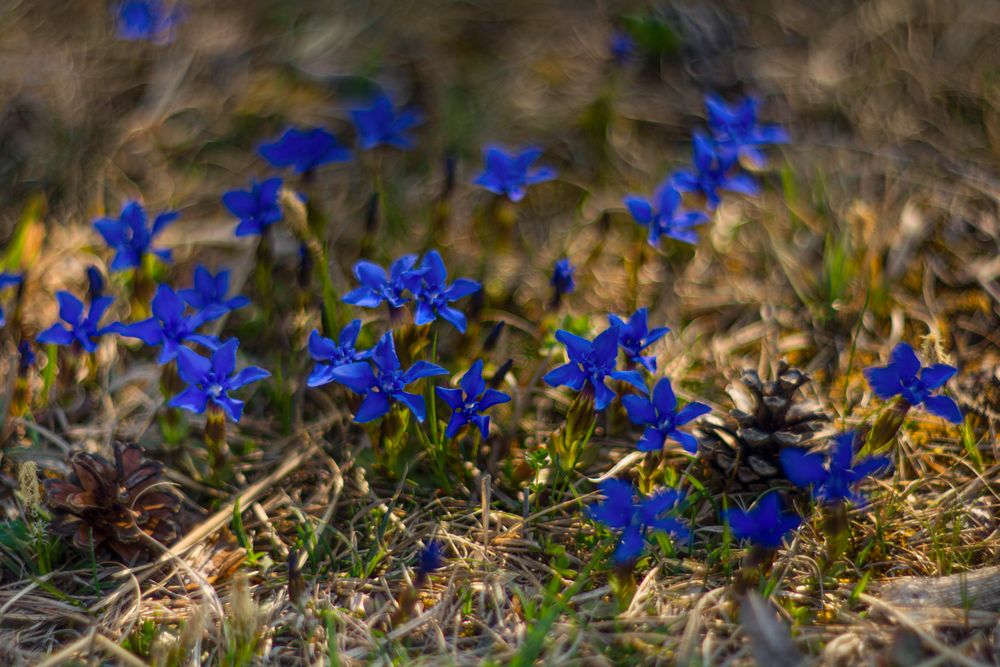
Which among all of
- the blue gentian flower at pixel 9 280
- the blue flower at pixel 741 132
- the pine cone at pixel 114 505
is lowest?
the pine cone at pixel 114 505

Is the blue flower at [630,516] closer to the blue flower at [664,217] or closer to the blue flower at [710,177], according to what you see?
the blue flower at [664,217]

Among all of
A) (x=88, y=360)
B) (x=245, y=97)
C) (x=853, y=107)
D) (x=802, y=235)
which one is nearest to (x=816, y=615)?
(x=802, y=235)

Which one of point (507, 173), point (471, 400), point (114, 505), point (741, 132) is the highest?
point (741, 132)

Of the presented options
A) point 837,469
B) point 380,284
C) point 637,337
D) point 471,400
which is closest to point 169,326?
point 380,284

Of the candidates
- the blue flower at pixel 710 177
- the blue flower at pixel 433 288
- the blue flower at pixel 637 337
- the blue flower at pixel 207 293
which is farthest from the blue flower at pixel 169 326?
the blue flower at pixel 710 177

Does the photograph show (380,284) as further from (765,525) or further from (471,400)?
(765,525)

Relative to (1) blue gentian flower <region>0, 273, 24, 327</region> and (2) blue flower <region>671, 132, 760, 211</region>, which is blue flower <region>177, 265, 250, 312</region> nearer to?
(1) blue gentian flower <region>0, 273, 24, 327</region>

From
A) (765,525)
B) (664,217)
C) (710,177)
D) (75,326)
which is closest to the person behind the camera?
A: (765,525)
